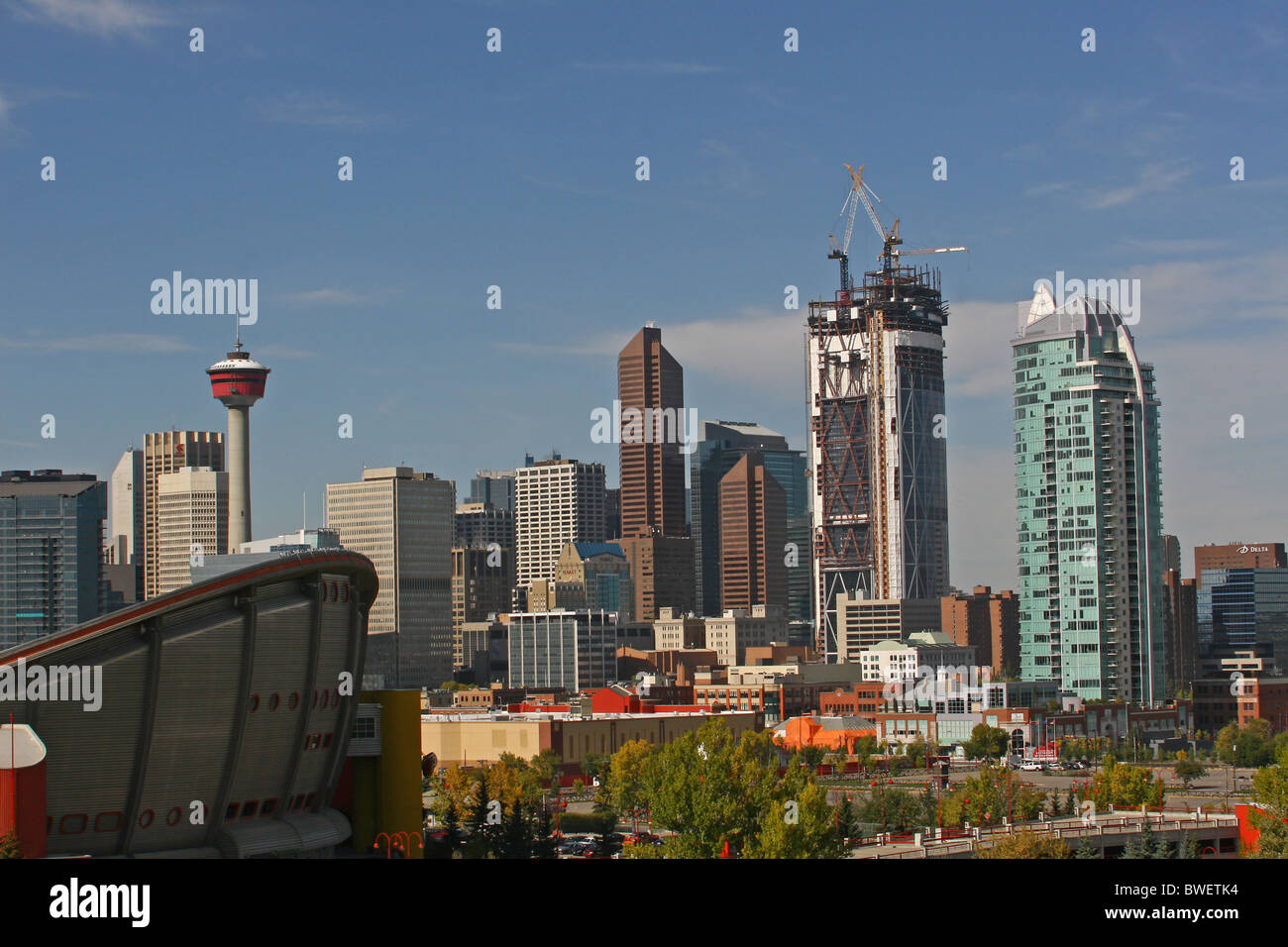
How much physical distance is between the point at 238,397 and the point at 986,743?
246 feet

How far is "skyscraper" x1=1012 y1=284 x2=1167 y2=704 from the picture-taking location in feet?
627

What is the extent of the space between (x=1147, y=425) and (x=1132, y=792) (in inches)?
4364

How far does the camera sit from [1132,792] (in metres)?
91.7

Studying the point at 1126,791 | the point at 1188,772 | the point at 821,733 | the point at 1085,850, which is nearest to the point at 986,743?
the point at 821,733

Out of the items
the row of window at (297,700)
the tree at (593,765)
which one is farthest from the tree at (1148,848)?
the tree at (593,765)

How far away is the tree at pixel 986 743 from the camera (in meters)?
146

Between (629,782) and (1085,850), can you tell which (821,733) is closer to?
(629,782)

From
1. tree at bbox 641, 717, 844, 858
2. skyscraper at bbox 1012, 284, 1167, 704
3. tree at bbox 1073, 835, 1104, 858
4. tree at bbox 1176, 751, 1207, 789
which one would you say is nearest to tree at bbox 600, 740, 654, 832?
tree at bbox 641, 717, 844, 858

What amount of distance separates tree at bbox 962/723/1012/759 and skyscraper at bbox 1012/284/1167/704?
1756 inches

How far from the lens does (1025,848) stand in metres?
55.0

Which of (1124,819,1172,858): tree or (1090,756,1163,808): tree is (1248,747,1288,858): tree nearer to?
(1124,819,1172,858): tree
